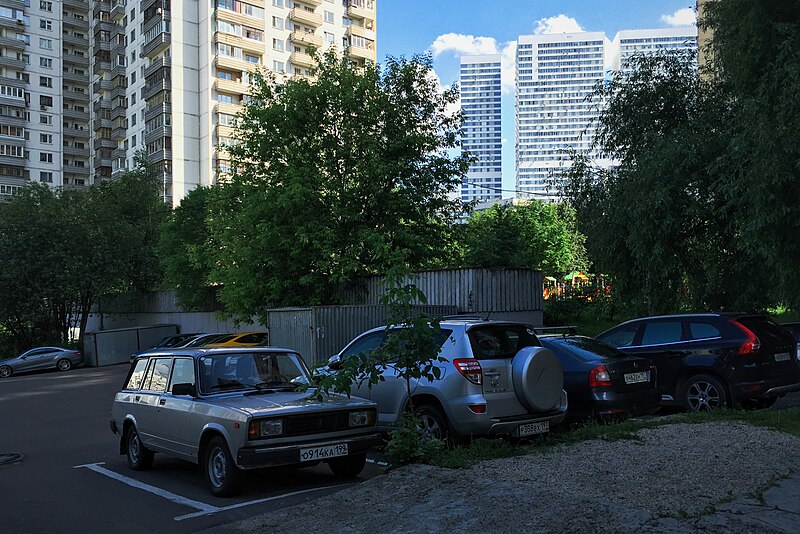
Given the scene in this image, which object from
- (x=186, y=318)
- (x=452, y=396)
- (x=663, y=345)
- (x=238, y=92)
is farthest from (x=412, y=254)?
(x=238, y=92)

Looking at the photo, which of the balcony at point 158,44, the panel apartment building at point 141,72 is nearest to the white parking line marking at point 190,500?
the panel apartment building at point 141,72

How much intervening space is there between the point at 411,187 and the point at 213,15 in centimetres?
5328

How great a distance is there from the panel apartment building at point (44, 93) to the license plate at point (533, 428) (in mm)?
84311

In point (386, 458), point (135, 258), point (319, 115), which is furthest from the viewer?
point (135, 258)

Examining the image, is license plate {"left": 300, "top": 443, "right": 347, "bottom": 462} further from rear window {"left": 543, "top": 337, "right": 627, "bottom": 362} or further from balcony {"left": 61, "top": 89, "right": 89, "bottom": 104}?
balcony {"left": 61, "top": 89, "right": 89, "bottom": 104}

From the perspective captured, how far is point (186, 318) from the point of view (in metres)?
39.1

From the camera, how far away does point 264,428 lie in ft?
23.5

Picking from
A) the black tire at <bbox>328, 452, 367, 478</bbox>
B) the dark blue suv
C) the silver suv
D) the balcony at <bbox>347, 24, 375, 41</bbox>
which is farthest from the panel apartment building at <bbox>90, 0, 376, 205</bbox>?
the black tire at <bbox>328, 452, 367, 478</bbox>

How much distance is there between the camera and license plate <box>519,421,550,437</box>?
8305 mm

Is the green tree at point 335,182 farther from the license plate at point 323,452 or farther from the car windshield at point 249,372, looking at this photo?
the license plate at point 323,452

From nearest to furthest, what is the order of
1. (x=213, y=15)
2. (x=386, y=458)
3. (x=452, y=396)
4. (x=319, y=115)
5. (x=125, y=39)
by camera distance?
(x=386, y=458), (x=452, y=396), (x=319, y=115), (x=213, y=15), (x=125, y=39)

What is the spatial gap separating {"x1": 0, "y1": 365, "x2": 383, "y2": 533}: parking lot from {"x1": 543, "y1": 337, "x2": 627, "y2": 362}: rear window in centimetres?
345

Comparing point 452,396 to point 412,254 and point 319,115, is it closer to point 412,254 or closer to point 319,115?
point 412,254

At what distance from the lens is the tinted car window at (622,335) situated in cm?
1249
